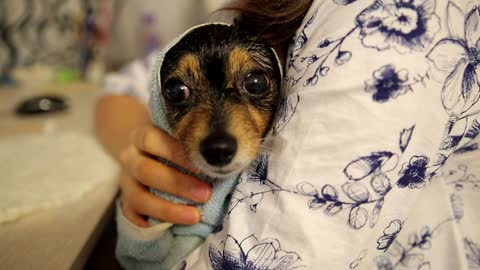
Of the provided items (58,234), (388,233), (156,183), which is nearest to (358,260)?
(388,233)

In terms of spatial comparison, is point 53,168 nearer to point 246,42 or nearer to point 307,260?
point 246,42

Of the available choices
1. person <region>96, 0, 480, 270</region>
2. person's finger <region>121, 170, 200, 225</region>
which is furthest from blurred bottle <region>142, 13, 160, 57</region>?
person <region>96, 0, 480, 270</region>

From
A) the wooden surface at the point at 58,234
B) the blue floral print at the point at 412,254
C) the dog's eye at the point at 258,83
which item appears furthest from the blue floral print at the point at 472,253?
the wooden surface at the point at 58,234

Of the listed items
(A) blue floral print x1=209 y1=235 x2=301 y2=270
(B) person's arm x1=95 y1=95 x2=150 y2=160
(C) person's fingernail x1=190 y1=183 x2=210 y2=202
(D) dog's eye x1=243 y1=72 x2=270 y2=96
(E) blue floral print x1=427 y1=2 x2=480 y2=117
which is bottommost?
(B) person's arm x1=95 y1=95 x2=150 y2=160

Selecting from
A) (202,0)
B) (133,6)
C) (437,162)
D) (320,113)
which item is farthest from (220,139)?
(133,6)

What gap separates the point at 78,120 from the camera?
4.07 feet

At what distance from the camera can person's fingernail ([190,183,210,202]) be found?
589mm

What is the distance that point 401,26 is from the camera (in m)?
0.39

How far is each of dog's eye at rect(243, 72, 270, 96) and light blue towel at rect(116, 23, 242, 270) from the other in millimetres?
147

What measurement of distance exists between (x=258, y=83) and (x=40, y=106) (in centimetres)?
101

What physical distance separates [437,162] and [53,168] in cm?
88

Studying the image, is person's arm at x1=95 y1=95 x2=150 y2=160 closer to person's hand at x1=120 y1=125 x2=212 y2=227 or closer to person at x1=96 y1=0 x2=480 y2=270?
person's hand at x1=120 y1=125 x2=212 y2=227

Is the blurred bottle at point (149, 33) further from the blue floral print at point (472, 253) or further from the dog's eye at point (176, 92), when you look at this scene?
the blue floral print at point (472, 253)

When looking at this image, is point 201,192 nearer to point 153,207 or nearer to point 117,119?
point 153,207
